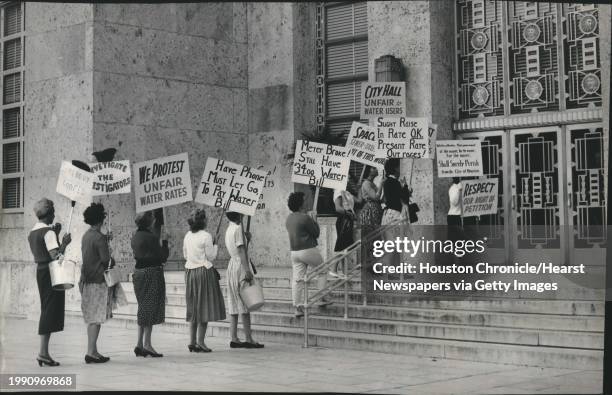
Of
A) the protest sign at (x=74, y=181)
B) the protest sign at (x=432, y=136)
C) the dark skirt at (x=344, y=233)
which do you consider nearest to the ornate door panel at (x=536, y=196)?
the protest sign at (x=432, y=136)

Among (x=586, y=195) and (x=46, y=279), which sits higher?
(x=586, y=195)

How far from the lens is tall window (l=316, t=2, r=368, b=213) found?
19641mm

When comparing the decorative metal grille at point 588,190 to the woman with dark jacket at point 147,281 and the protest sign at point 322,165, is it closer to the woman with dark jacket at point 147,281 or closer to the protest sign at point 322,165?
the protest sign at point 322,165

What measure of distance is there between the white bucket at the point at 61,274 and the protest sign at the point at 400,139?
556cm

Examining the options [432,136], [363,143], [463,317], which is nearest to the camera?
[463,317]

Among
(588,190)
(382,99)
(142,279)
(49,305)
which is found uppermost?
(382,99)

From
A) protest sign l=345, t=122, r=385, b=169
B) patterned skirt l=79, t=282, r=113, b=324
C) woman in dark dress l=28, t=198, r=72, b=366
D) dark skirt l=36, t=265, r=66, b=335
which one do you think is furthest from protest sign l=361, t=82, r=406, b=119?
dark skirt l=36, t=265, r=66, b=335

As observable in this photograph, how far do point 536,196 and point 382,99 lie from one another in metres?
3.55

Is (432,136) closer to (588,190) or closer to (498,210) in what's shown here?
(498,210)

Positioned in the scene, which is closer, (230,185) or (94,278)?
(94,278)

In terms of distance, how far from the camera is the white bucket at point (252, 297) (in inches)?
489

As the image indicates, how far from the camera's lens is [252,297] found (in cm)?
1245

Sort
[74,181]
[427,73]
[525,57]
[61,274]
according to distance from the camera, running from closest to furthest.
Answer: [61,274] < [74,181] < [525,57] < [427,73]

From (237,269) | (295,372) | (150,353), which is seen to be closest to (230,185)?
(237,269)
